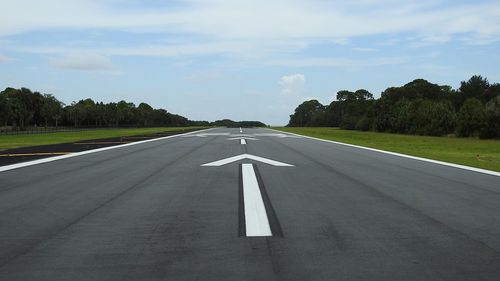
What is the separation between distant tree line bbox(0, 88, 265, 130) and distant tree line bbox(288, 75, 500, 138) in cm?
6247

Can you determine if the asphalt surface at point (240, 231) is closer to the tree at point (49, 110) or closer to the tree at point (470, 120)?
the tree at point (470, 120)

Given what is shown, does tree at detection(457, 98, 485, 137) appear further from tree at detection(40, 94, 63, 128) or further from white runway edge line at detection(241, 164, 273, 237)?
tree at detection(40, 94, 63, 128)

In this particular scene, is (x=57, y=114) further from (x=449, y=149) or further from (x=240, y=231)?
(x=240, y=231)

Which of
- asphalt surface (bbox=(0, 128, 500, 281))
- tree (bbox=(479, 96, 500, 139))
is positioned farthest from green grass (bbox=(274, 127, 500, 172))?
tree (bbox=(479, 96, 500, 139))

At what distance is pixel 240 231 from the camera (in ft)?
18.6

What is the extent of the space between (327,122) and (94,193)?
6667 inches

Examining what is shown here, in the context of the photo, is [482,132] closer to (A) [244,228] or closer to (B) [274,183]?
(B) [274,183]

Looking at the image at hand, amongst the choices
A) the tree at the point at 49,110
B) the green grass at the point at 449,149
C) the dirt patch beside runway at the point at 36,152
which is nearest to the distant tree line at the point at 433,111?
the green grass at the point at 449,149

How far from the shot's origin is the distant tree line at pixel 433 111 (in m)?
61.9

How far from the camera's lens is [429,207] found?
23.7 feet

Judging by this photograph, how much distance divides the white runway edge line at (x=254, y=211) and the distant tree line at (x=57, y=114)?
249 feet

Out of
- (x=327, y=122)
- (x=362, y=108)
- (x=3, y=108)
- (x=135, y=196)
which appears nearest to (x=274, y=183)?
(x=135, y=196)

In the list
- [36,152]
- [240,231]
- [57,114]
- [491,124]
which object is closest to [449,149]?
[36,152]

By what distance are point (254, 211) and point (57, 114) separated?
12298 cm
